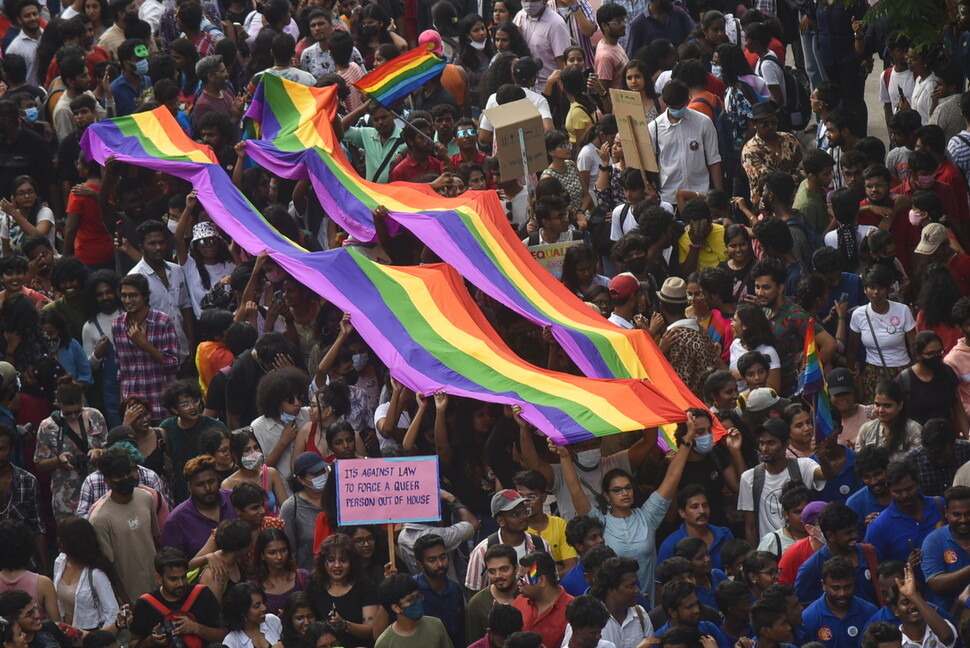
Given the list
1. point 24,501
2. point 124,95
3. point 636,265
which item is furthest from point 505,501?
point 124,95

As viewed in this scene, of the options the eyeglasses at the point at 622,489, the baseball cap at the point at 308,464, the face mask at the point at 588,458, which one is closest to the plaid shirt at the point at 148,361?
the baseball cap at the point at 308,464

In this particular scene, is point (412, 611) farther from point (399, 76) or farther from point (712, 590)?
point (399, 76)

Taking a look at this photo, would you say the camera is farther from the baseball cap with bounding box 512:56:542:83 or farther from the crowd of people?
the baseball cap with bounding box 512:56:542:83

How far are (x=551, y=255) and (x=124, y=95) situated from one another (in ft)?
16.4

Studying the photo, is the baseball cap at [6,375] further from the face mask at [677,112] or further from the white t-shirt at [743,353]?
the face mask at [677,112]

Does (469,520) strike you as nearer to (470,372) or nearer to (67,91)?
(470,372)

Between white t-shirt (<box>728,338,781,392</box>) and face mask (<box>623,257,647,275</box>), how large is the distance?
1.34 meters

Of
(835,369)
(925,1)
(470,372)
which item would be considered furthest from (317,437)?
(925,1)

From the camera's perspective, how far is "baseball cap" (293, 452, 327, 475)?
37.6ft

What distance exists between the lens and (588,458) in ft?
37.2

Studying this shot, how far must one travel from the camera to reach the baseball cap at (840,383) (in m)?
11.7

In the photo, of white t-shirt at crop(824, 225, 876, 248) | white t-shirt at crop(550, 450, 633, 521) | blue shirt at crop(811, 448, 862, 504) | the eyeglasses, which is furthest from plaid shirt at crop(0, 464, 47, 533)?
white t-shirt at crop(824, 225, 876, 248)

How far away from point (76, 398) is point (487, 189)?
13.5 ft

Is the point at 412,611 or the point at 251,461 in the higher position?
the point at 251,461
